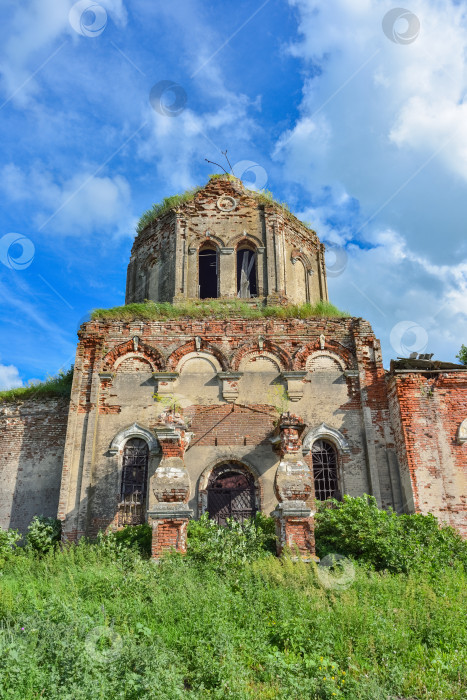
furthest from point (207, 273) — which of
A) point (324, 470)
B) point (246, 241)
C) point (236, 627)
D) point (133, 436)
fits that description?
point (236, 627)

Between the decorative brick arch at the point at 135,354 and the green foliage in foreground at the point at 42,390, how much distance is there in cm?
164

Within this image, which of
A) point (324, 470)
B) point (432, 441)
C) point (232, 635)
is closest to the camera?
point (232, 635)

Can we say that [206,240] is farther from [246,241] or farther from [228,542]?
[228,542]

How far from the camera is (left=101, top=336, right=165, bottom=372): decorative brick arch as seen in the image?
14453 mm

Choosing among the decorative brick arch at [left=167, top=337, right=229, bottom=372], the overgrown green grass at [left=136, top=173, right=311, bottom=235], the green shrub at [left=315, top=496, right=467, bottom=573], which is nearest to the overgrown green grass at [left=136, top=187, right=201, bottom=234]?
the overgrown green grass at [left=136, top=173, right=311, bottom=235]

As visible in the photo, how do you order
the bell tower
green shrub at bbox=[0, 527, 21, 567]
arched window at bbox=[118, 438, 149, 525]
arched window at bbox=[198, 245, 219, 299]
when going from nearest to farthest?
green shrub at bbox=[0, 527, 21, 567]
arched window at bbox=[118, 438, 149, 525]
the bell tower
arched window at bbox=[198, 245, 219, 299]

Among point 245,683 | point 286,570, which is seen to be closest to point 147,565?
point 286,570

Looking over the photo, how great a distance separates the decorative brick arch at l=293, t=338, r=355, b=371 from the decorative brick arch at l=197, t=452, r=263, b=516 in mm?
3007

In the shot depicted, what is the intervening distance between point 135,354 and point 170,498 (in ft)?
15.9

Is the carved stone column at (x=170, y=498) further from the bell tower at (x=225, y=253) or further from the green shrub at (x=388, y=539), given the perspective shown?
the bell tower at (x=225, y=253)

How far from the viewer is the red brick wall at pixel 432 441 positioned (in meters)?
12.5

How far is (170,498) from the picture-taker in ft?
35.8

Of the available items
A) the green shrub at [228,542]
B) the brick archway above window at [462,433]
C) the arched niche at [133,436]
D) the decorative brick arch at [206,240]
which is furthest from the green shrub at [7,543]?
the brick archway above window at [462,433]

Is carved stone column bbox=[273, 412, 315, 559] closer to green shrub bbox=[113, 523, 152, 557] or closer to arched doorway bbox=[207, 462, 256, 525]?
arched doorway bbox=[207, 462, 256, 525]
